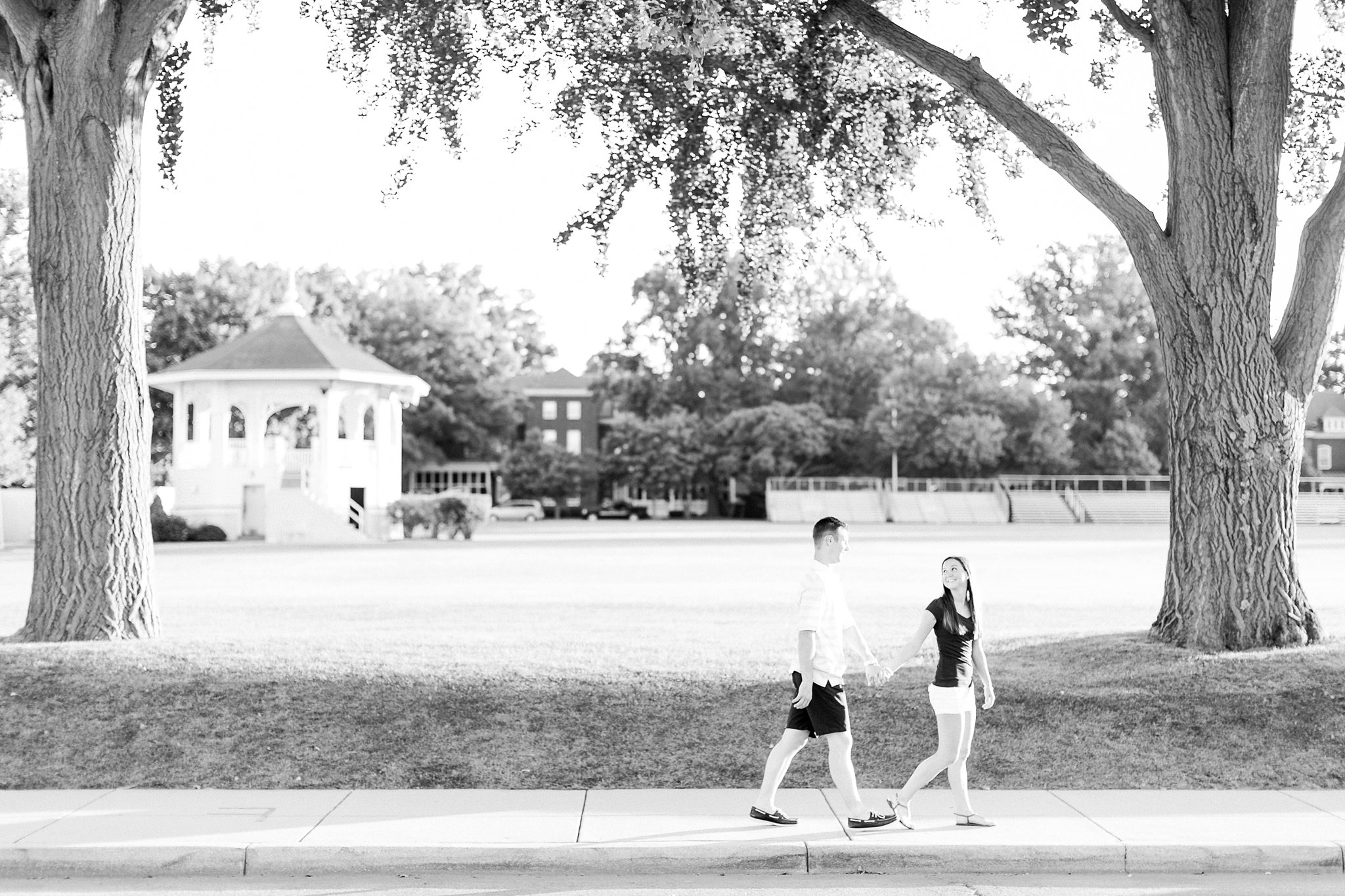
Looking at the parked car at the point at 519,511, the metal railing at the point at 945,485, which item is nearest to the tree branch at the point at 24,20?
the metal railing at the point at 945,485

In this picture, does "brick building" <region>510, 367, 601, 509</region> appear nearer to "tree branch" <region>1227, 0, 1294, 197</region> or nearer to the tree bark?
the tree bark

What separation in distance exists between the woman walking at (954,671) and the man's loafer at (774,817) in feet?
2.03

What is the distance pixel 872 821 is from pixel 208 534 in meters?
37.8

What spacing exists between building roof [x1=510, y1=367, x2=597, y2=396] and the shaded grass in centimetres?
8147

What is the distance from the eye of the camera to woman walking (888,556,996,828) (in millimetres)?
7418

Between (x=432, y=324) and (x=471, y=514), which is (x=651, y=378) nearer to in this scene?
(x=432, y=324)

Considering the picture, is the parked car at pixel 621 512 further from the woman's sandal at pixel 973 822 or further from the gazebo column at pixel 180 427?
the woman's sandal at pixel 973 822

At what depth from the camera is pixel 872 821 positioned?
745 centimetres

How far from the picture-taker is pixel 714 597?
20125mm

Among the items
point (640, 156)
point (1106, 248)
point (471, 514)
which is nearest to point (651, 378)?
point (1106, 248)

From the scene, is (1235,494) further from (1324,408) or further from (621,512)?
(1324,408)

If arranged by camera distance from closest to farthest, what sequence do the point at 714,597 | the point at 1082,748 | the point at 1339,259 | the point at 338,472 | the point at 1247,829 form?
1. the point at 1247,829
2. the point at 1082,748
3. the point at 1339,259
4. the point at 714,597
5. the point at 338,472

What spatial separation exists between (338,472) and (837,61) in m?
32.2

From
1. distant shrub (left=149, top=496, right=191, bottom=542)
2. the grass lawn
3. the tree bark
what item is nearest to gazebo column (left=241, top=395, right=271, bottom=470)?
distant shrub (left=149, top=496, right=191, bottom=542)
